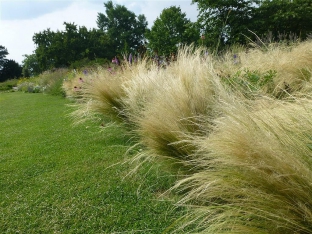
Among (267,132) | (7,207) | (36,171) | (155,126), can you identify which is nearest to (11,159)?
(36,171)

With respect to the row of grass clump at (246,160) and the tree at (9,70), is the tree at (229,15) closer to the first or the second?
the row of grass clump at (246,160)

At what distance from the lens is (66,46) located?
38094mm

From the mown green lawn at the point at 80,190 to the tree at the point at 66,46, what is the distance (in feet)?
117

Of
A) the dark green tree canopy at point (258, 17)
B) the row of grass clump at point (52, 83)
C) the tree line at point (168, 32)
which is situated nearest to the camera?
the row of grass clump at point (52, 83)

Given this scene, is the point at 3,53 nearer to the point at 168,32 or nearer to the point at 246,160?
the point at 168,32

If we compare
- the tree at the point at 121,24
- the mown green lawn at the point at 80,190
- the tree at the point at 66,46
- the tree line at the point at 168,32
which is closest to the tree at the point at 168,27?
the tree line at the point at 168,32

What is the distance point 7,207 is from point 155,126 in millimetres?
1273

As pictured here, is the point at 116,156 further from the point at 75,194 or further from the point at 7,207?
the point at 7,207

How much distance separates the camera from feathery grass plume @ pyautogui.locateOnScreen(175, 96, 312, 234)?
1.06m

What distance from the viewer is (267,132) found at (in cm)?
124

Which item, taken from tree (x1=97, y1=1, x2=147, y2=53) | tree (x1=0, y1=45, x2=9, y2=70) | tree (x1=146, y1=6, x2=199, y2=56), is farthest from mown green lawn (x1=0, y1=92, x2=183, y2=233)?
tree (x1=0, y1=45, x2=9, y2=70)

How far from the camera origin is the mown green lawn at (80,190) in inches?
68.0

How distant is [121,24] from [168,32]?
2395 centimetres

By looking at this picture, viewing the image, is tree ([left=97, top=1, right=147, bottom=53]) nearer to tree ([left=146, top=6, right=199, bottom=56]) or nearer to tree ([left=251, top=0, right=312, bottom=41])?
tree ([left=146, top=6, right=199, bottom=56])
